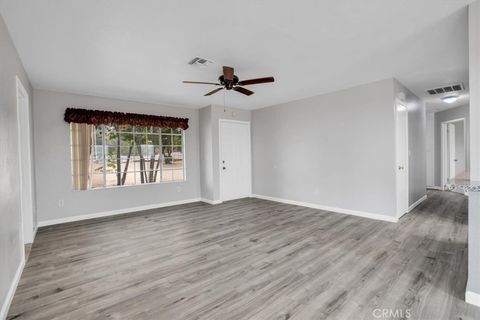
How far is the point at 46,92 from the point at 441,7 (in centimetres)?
581

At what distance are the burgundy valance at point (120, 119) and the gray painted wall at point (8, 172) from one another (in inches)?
72.9

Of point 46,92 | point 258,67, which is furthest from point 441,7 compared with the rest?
point 46,92

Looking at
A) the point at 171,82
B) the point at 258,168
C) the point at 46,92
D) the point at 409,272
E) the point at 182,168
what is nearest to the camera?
the point at 409,272

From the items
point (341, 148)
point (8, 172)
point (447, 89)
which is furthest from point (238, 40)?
point (447, 89)

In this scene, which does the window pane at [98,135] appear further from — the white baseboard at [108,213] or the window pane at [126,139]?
the white baseboard at [108,213]

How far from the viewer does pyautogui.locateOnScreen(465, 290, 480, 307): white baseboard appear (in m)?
1.81

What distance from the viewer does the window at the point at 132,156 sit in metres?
4.66

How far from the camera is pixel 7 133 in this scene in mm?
2088

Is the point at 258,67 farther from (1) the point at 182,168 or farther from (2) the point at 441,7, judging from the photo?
(1) the point at 182,168

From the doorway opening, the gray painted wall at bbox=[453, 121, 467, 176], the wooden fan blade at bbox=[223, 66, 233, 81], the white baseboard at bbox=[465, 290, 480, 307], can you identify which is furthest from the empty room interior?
the gray painted wall at bbox=[453, 121, 467, 176]

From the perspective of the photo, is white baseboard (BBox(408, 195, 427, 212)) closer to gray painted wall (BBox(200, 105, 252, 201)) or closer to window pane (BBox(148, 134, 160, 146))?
gray painted wall (BBox(200, 105, 252, 201))

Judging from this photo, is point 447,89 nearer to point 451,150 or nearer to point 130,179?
point 451,150

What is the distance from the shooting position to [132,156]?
5109mm

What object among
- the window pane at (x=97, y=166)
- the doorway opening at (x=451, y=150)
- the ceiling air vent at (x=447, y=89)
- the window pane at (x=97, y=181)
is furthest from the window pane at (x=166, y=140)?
the doorway opening at (x=451, y=150)
